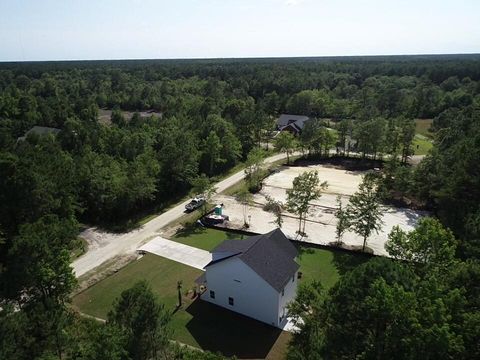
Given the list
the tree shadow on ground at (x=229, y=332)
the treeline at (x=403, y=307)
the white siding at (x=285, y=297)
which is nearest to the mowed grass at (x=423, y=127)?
the treeline at (x=403, y=307)

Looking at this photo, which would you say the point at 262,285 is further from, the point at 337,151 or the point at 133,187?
the point at 337,151

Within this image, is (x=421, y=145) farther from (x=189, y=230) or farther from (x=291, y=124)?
(x=189, y=230)

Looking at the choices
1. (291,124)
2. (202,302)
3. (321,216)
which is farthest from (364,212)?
(291,124)

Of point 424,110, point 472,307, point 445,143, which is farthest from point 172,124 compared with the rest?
point 424,110

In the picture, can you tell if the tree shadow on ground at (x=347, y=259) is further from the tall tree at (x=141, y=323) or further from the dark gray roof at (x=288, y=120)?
the dark gray roof at (x=288, y=120)

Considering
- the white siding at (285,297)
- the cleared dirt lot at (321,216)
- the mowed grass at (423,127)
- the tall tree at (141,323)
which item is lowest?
the mowed grass at (423,127)

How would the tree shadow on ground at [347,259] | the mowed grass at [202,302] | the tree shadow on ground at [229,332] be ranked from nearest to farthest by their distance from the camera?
the tree shadow on ground at [229,332], the mowed grass at [202,302], the tree shadow on ground at [347,259]
